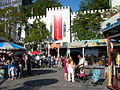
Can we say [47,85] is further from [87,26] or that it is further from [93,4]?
[93,4]

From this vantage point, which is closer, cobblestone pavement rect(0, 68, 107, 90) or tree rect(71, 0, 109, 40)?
cobblestone pavement rect(0, 68, 107, 90)

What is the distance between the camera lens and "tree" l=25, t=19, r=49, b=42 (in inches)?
1469

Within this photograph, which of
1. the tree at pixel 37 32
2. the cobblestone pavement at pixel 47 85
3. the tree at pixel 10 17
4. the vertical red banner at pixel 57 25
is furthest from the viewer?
the vertical red banner at pixel 57 25

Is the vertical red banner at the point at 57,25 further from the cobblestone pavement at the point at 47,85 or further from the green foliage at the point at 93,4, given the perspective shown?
the cobblestone pavement at the point at 47,85

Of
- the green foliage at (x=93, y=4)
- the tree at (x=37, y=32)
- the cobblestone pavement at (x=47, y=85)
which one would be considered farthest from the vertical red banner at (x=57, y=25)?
the cobblestone pavement at (x=47, y=85)

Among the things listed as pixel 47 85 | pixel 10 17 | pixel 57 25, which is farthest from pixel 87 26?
pixel 47 85

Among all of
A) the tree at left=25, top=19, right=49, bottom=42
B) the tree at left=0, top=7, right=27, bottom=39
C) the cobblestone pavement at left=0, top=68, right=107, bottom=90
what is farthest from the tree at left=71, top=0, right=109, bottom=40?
the cobblestone pavement at left=0, top=68, right=107, bottom=90

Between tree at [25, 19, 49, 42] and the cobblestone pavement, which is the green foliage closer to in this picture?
tree at [25, 19, 49, 42]

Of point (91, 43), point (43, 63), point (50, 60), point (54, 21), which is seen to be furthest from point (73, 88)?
point (54, 21)

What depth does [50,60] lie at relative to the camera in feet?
71.8

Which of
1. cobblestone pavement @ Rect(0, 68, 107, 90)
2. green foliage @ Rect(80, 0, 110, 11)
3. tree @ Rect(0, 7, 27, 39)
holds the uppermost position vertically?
green foliage @ Rect(80, 0, 110, 11)

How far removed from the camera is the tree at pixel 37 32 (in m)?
37.3

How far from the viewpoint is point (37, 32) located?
38344mm

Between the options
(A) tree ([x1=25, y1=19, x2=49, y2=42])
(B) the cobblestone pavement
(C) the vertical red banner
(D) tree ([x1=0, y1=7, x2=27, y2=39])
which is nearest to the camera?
(B) the cobblestone pavement
